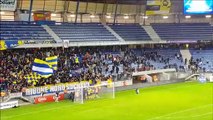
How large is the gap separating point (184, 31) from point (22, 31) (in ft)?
102

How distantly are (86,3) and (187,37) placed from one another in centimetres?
1931

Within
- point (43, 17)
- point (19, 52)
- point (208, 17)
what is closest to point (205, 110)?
point (19, 52)

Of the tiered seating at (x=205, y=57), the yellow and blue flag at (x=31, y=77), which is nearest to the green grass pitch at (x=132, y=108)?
the yellow and blue flag at (x=31, y=77)

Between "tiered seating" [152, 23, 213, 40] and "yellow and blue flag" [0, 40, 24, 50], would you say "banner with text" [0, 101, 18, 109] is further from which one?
→ "tiered seating" [152, 23, 213, 40]

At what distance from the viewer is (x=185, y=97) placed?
4394cm

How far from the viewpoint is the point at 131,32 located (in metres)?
64.0

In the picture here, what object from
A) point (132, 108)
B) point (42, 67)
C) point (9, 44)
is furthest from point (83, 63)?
point (132, 108)

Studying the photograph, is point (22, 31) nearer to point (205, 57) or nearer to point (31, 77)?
point (31, 77)

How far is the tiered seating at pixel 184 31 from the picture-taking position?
67500 mm

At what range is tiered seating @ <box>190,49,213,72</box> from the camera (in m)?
62.9

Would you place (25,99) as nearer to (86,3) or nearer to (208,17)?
(86,3)

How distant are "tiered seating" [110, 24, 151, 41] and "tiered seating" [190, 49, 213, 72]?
A: 8.92 metres

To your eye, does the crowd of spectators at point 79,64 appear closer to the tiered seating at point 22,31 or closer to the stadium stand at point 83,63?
the stadium stand at point 83,63

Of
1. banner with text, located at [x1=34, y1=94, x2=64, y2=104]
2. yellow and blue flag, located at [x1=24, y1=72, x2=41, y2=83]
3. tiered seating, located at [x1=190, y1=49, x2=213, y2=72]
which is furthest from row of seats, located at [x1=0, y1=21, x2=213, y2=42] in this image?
banner with text, located at [x1=34, y1=94, x2=64, y2=104]
